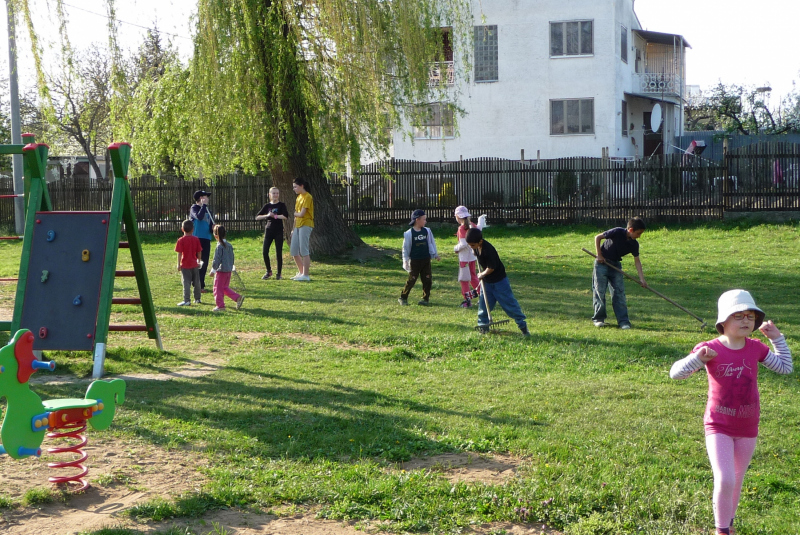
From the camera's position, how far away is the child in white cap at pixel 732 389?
13.8ft

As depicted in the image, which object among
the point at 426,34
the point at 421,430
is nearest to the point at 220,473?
the point at 421,430

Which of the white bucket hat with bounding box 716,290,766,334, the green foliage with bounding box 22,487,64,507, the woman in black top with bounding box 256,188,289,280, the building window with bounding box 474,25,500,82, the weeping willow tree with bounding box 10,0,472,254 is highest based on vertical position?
the building window with bounding box 474,25,500,82

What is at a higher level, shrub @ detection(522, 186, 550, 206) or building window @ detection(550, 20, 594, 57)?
building window @ detection(550, 20, 594, 57)

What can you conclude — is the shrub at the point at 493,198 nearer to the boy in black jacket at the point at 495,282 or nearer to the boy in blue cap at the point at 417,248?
the boy in blue cap at the point at 417,248

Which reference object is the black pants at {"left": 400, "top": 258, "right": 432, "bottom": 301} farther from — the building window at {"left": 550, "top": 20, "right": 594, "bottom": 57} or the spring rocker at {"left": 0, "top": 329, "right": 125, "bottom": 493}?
the building window at {"left": 550, "top": 20, "right": 594, "bottom": 57}

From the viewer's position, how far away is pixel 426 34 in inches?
687

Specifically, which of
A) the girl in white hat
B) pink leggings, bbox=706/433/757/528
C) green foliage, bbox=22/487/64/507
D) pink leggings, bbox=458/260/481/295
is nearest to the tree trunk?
pink leggings, bbox=458/260/481/295

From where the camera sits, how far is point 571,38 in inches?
1225

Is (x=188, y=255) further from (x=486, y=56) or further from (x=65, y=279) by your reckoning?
(x=486, y=56)

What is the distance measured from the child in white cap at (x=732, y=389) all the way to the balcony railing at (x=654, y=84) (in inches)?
1242

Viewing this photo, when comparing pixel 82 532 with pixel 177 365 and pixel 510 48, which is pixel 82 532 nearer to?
pixel 177 365

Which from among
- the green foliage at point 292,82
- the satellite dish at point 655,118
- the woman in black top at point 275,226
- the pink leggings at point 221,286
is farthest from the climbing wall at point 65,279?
the satellite dish at point 655,118

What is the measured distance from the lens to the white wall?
3092 cm

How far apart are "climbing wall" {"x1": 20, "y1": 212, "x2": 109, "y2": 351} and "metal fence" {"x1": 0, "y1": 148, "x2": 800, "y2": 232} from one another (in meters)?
13.8
